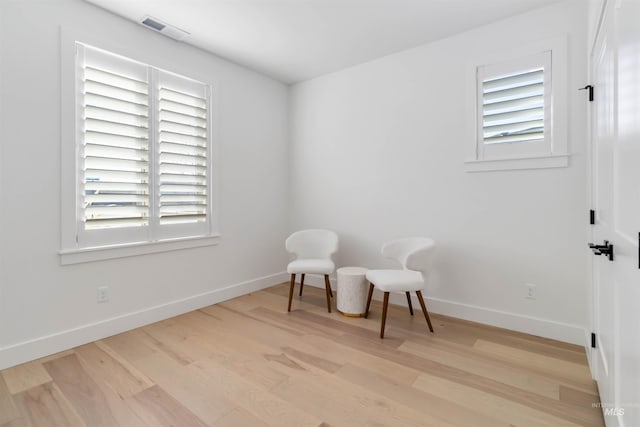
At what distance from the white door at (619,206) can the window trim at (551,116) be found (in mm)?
776

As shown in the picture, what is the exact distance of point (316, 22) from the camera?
8.54ft

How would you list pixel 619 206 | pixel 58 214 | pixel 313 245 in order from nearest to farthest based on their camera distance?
1. pixel 619 206
2. pixel 58 214
3. pixel 313 245

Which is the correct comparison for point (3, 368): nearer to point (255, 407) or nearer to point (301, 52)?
point (255, 407)

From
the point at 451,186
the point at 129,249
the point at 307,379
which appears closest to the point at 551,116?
the point at 451,186

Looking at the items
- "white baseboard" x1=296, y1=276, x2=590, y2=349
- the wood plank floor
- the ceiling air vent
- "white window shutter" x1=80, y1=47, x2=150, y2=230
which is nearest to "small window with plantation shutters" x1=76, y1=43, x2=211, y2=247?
"white window shutter" x1=80, y1=47, x2=150, y2=230

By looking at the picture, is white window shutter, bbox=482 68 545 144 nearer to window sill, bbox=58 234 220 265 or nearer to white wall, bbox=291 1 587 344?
white wall, bbox=291 1 587 344

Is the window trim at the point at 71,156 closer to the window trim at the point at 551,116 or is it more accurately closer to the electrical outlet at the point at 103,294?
the electrical outlet at the point at 103,294

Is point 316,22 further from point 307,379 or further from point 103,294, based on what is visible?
point 103,294

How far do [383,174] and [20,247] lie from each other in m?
3.09

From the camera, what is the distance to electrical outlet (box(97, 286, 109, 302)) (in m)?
2.40

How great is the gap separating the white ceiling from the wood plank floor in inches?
105

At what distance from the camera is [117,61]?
8.15ft

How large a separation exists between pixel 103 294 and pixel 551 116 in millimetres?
3885

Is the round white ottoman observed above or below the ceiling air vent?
below
